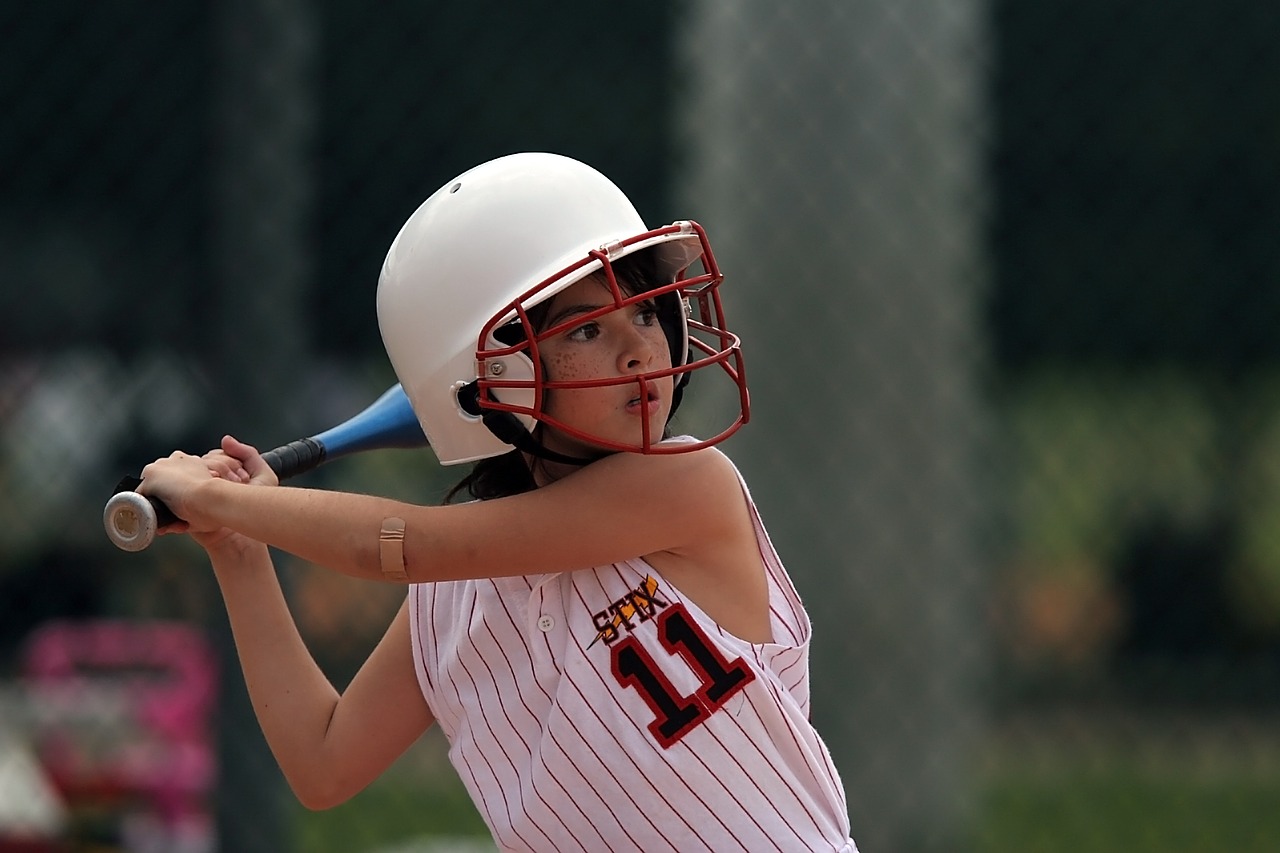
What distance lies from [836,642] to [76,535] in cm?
240

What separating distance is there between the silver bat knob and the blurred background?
1296 mm

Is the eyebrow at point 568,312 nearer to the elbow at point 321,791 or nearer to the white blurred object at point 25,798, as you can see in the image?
the elbow at point 321,791

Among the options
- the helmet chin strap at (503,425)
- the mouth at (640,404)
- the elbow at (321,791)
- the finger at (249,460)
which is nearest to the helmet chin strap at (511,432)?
the helmet chin strap at (503,425)

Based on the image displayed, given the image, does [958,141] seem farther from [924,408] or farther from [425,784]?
[425,784]

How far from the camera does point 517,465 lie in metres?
2.02

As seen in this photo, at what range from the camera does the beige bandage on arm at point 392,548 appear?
1785 millimetres

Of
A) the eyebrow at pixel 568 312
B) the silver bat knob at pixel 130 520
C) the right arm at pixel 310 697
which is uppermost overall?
the eyebrow at pixel 568 312

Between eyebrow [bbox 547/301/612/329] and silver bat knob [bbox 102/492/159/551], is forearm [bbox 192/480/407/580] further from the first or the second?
eyebrow [bbox 547/301/612/329]

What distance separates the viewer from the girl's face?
6.02 feet

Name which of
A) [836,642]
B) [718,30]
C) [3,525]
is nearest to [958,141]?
[718,30]

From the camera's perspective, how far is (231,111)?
313 centimetres

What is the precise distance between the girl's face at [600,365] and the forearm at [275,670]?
465 millimetres

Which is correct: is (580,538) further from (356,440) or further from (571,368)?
A: (356,440)

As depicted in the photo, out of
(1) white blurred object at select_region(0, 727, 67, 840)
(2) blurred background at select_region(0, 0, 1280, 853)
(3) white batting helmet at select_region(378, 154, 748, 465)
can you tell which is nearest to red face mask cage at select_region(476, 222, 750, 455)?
(3) white batting helmet at select_region(378, 154, 748, 465)
